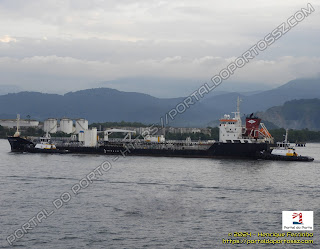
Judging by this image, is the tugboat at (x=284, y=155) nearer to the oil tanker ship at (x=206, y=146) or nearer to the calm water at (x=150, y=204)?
the oil tanker ship at (x=206, y=146)

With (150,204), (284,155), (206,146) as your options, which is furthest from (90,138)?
(150,204)

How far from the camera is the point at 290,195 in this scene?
48812mm

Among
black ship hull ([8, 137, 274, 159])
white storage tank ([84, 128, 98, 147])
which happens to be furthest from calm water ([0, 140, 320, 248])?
white storage tank ([84, 128, 98, 147])

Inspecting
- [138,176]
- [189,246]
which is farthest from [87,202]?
[138,176]

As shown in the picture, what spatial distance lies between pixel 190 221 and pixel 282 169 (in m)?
39.8

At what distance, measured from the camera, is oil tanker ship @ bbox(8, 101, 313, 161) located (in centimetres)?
8875

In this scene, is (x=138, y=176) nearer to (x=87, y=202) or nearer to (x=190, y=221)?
(x=87, y=202)

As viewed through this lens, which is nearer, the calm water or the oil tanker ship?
the calm water

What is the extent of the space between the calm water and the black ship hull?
18.1 meters

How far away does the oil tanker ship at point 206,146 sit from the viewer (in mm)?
88750

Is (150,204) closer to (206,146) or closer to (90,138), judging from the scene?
(206,146)

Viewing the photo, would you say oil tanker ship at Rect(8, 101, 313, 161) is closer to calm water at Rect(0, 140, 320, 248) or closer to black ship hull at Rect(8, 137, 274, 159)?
black ship hull at Rect(8, 137, 274, 159)

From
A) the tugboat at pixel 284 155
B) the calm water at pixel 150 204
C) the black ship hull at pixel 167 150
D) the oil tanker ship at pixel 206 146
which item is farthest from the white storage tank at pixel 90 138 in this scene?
the tugboat at pixel 284 155

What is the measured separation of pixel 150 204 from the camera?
139ft
